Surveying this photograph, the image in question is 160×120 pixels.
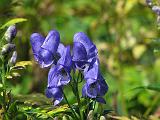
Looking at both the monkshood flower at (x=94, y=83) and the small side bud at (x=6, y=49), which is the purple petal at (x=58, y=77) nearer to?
the monkshood flower at (x=94, y=83)

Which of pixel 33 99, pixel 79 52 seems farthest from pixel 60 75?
pixel 33 99

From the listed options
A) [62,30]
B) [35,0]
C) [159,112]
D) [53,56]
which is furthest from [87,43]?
[62,30]

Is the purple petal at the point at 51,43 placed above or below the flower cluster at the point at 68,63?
above

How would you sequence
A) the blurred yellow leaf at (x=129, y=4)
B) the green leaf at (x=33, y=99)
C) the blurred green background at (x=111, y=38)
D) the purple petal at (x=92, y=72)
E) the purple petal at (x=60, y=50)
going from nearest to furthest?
the purple petal at (x=92, y=72)
the purple petal at (x=60, y=50)
the green leaf at (x=33, y=99)
the blurred green background at (x=111, y=38)
the blurred yellow leaf at (x=129, y=4)

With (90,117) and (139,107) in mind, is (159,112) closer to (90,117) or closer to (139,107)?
(139,107)

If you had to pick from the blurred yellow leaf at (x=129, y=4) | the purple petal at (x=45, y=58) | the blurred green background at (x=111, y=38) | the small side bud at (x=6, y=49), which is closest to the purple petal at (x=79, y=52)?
the purple petal at (x=45, y=58)

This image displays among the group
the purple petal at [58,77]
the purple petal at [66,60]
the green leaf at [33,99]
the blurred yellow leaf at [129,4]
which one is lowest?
the green leaf at [33,99]

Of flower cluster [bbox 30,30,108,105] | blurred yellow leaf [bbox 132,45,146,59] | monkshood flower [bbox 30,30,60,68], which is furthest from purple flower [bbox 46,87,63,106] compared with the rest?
blurred yellow leaf [bbox 132,45,146,59]
